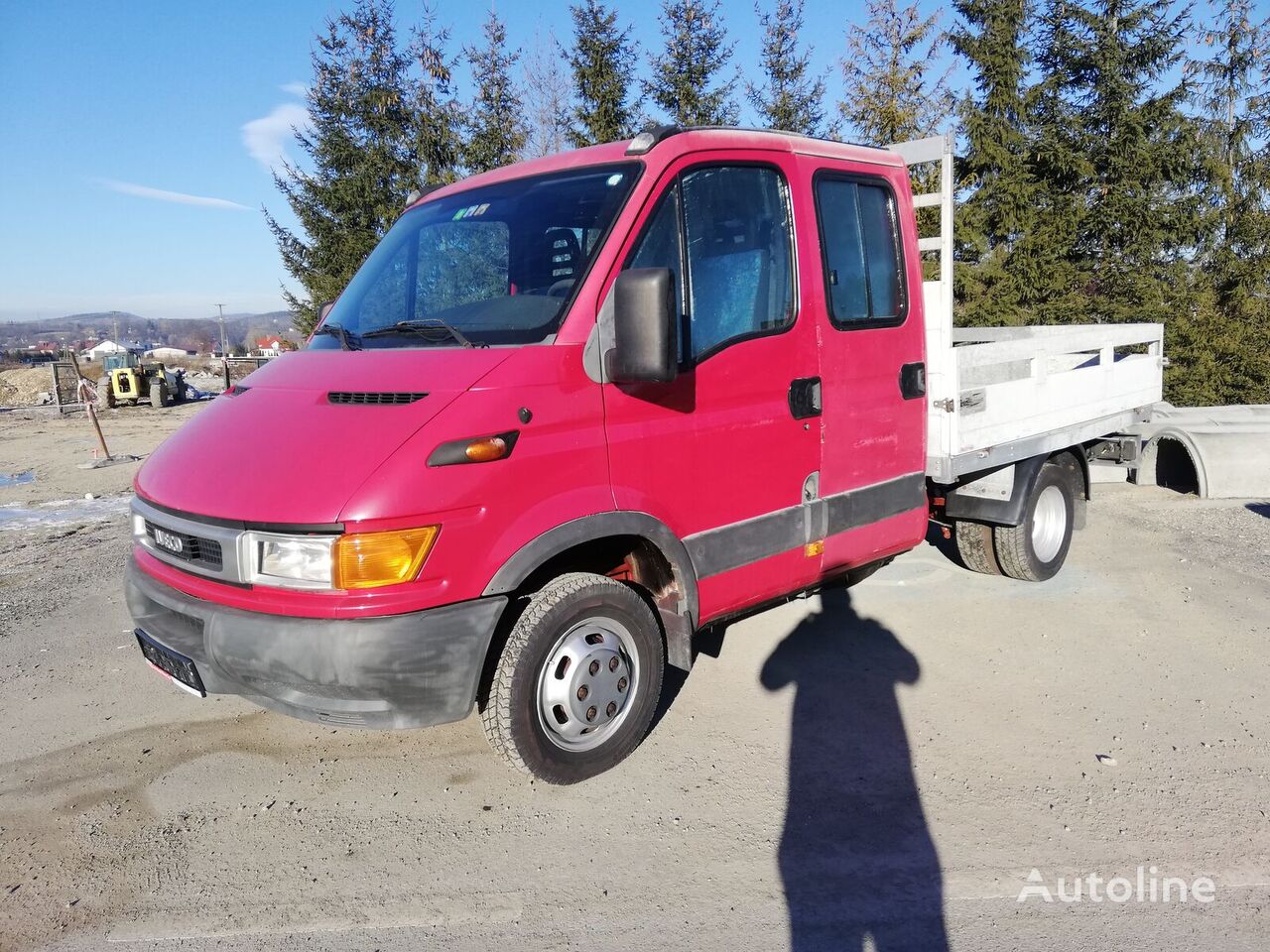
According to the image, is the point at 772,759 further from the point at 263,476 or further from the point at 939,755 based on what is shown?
the point at 263,476

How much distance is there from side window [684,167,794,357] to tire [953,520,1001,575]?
2.71 meters

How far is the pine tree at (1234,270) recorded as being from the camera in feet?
44.2

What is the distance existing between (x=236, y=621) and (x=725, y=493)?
6.32 ft

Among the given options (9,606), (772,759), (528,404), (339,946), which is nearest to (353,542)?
(528,404)

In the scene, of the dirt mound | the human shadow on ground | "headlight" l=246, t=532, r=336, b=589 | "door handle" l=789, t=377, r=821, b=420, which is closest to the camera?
the human shadow on ground

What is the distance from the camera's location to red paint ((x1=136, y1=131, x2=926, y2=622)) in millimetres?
2869

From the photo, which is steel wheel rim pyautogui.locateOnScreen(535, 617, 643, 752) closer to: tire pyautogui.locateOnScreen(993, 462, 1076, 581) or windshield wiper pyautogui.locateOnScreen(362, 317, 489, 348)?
windshield wiper pyautogui.locateOnScreen(362, 317, 489, 348)

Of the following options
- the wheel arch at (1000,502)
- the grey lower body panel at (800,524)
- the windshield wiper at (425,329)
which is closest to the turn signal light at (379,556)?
the windshield wiper at (425,329)

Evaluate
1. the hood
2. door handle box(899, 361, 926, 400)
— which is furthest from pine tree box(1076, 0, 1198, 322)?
the hood

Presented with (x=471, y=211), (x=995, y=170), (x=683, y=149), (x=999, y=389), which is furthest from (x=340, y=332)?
(x=995, y=170)

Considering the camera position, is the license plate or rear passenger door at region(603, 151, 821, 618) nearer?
the license plate

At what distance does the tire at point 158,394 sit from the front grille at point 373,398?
24.4m

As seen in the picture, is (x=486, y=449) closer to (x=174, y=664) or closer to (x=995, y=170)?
(x=174, y=664)

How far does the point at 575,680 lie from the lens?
3332 mm
